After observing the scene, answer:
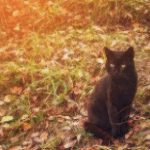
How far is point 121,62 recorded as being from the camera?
15.0ft

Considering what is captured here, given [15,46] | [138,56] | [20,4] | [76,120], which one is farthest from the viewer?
[20,4]

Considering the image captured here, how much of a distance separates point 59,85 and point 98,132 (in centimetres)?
123

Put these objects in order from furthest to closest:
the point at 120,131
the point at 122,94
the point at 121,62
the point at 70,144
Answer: the point at 70,144 < the point at 120,131 < the point at 122,94 < the point at 121,62

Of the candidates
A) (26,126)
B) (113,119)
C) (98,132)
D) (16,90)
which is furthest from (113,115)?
(16,90)

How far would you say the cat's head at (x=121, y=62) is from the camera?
4574mm

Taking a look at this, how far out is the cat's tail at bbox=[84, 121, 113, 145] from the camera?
195 inches

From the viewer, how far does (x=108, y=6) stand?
7.36 meters

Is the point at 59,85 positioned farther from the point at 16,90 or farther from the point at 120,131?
the point at 120,131

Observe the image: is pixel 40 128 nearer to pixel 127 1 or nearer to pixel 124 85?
pixel 124 85

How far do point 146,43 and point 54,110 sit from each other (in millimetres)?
1767

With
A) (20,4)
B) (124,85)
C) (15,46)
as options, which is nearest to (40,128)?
(124,85)

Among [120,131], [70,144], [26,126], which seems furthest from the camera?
[26,126]

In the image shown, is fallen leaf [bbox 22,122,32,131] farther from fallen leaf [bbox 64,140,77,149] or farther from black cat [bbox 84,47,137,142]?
black cat [bbox 84,47,137,142]

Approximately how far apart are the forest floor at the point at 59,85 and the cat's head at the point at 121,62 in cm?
58
